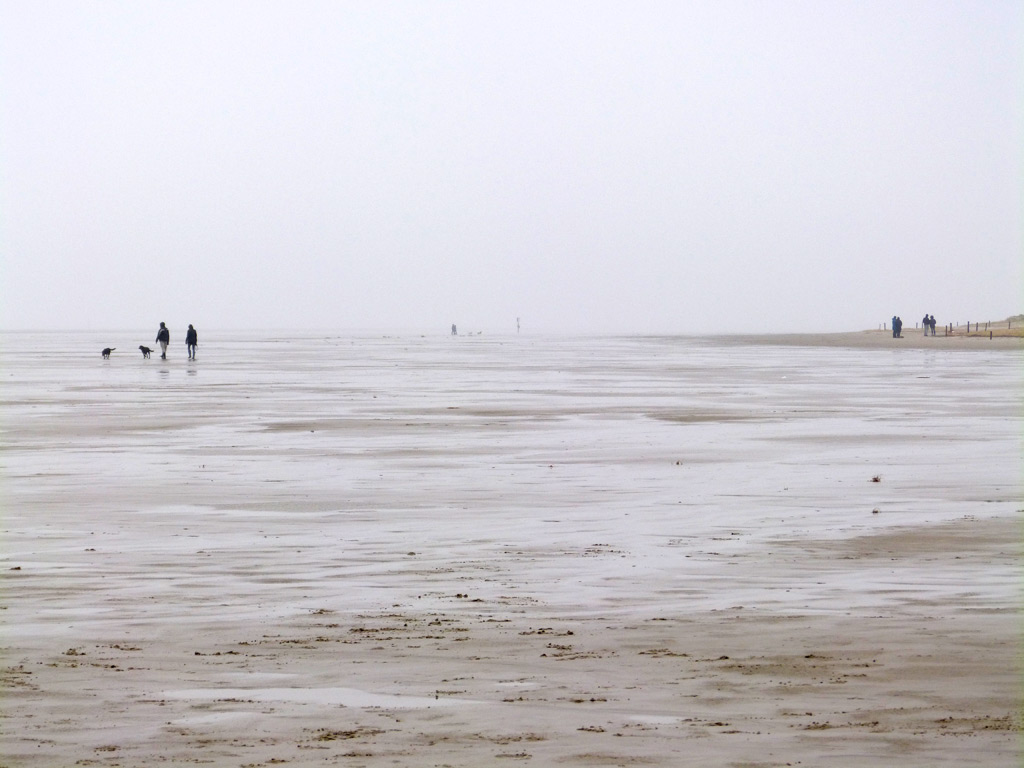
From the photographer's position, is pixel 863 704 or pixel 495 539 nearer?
pixel 863 704

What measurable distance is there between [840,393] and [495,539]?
29.3 meters

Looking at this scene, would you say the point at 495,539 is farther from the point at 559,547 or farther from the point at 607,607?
the point at 607,607

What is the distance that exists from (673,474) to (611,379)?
31903 mm

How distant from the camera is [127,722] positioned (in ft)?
25.3

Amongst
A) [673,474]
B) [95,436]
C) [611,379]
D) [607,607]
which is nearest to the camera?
[607,607]

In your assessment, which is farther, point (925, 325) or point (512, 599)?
point (925, 325)

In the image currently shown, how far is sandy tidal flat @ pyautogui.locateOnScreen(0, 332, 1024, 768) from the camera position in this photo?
7.52m

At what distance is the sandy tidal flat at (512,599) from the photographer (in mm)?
7523

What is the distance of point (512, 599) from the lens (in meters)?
11.3

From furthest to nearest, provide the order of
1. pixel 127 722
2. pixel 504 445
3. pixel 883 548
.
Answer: pixel 504 445 < pixel 883 548 < pixel 127 722

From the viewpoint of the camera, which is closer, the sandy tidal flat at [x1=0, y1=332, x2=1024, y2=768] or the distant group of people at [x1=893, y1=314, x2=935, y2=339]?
the sandy tidal flat at [x1=0, y1=332, x2=1024, y2=768]

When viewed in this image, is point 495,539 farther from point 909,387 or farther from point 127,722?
point 909,387

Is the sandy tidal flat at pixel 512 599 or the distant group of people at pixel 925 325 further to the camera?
the distant group of people at pixel 925 325

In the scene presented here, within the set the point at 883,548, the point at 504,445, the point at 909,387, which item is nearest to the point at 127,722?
the point at 883,548
